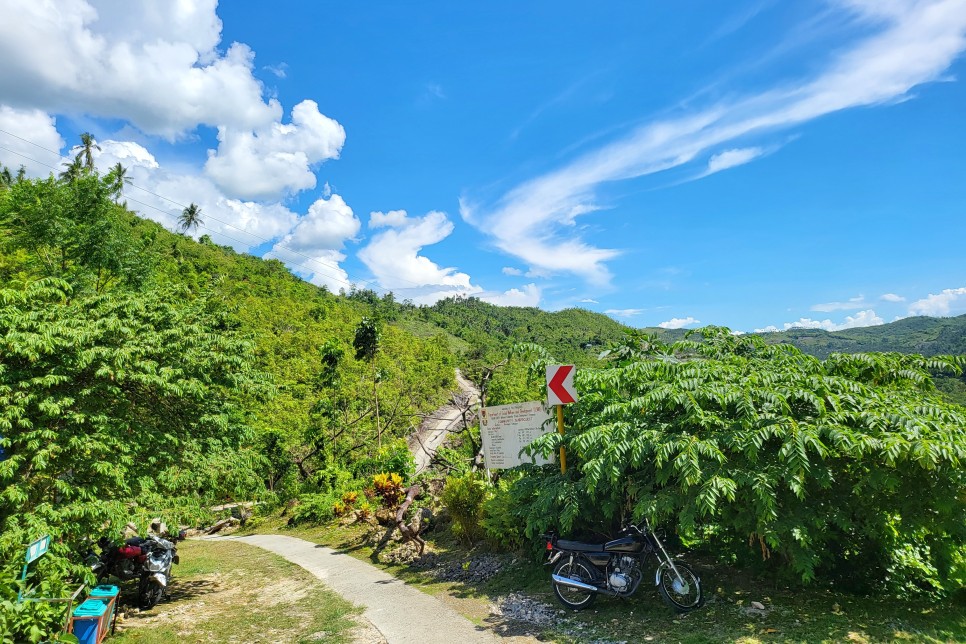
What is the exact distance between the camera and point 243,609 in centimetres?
778

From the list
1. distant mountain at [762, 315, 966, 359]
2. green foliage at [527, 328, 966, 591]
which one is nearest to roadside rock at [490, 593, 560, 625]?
green foliage at [527, 328, 966, 591]

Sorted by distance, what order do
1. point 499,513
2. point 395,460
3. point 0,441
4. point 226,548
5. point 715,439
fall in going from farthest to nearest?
point 395,460 < point 226,548 < point 499,513 < point 0,441 < point 715,439

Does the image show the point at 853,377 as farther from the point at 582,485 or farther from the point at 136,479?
the point at 136,479

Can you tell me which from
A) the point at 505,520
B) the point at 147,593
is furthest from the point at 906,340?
the point at 147,593

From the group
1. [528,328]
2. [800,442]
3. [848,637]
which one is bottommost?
[848,637]

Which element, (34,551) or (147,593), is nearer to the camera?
(34,551)

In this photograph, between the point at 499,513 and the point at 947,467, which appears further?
the point at 499,513

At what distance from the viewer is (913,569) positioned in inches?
221

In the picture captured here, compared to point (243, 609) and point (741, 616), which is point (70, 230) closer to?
point (243, 609)

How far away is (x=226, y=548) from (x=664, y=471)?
12716mm

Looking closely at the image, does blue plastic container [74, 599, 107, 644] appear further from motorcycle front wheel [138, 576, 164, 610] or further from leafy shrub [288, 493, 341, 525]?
leafy shrub [288, 493, 341, 525]

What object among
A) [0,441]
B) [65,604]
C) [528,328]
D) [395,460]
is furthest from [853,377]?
[528,328]

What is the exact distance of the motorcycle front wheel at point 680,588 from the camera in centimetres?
561

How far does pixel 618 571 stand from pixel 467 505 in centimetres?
375
